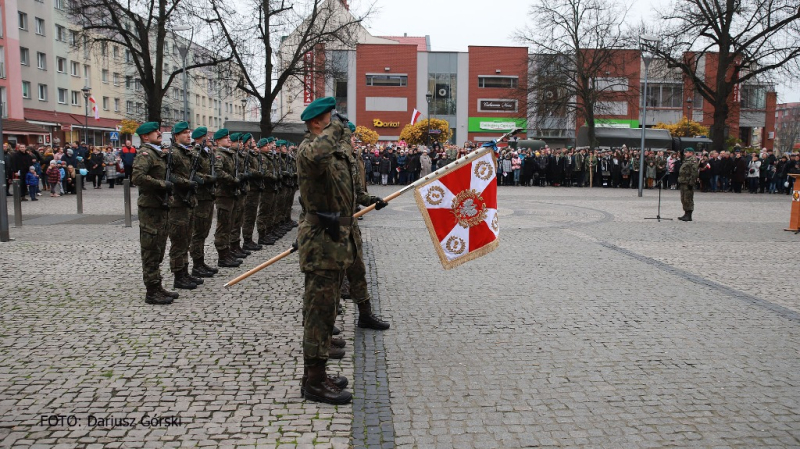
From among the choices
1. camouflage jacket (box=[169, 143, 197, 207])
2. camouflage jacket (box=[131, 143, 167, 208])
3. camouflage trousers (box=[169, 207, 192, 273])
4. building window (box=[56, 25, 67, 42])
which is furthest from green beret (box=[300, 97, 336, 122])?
building window (box=[56, 25, 67, 42])

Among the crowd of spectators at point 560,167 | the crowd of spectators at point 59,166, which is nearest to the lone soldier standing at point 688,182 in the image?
the crowd of spectators at point 560,167

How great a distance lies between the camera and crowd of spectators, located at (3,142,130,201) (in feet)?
69.6

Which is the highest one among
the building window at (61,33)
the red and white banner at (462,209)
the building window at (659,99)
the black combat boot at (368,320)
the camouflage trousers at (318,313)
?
the building window at (61,33)

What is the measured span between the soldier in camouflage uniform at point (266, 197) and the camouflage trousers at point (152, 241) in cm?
420

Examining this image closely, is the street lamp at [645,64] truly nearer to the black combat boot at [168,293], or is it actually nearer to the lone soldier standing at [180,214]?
the lone soldier standing at [180,214]

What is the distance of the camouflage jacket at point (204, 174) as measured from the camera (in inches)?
359

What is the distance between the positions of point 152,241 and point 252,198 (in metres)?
4.10

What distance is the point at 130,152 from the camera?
29234mm

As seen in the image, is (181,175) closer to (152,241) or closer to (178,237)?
(178,237)

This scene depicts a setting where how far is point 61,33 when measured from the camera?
56812mm

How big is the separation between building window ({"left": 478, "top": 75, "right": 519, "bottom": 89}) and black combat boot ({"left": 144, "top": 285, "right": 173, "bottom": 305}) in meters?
61.5

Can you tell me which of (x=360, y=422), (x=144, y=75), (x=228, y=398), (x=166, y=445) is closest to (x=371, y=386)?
(x=360, y=422)

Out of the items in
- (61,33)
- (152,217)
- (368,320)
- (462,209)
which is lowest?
(368,320)

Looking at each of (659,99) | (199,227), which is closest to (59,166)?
(199,227)
